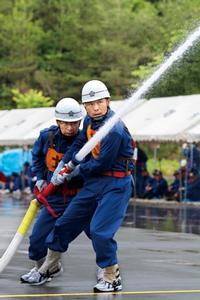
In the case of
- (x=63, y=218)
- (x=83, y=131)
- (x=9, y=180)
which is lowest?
(x=9, y=180)

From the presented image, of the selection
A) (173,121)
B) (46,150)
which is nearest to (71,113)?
(46,150)

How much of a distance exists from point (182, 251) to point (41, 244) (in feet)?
15.3

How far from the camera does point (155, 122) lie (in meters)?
32.1

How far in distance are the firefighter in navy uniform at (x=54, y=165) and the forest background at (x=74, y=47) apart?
56539mm

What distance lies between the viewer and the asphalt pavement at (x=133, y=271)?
10.9 meters

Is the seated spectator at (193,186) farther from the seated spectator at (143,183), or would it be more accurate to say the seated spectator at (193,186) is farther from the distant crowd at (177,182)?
the seated spectator at (143,183)

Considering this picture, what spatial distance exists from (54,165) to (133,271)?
199 cm

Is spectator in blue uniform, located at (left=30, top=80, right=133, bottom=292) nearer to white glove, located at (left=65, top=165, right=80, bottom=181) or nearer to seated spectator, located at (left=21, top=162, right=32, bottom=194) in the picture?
white glove, located at (left=65, top=165, right=80, bottom=181)

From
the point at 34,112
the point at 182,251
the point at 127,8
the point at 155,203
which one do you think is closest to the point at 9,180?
the point at 34,112

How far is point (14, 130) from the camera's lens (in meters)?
39.4

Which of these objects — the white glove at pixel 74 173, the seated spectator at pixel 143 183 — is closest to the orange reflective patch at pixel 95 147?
the white glove at pixel 74 173

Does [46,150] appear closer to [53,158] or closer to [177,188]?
[53,158]

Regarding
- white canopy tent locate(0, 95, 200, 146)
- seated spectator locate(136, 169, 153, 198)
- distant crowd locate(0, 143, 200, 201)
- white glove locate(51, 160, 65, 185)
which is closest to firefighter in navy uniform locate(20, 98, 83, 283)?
white glove locate(51, 160, 65, 185)

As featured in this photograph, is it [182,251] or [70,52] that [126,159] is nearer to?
[182,251]
